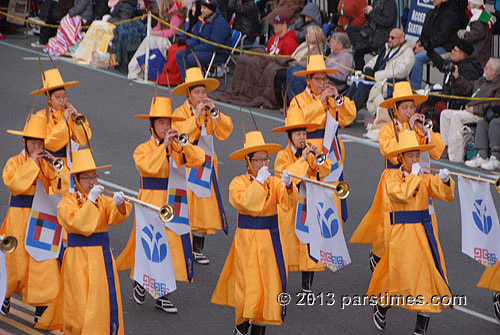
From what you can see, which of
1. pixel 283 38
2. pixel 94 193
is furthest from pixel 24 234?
pixel 283 38

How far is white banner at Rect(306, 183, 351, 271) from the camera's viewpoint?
27.1 ft

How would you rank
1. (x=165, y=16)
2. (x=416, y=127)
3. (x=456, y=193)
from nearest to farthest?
(x=416, y=127) → (x=456, y=193) → (x=165, y=16)

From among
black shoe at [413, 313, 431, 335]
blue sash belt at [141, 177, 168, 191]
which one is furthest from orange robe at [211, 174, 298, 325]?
black shoe at [413, 313, 431, 335]

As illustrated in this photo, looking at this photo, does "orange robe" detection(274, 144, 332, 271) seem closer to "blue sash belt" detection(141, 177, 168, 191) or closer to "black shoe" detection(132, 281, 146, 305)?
"blue sash belt" detection(141, 177, 168, 191)

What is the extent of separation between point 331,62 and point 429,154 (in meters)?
6.63

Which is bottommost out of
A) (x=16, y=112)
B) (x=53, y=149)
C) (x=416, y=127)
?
(x=16, y=112)

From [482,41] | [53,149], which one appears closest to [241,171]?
[53,149]

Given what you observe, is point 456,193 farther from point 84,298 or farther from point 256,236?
point 84,298

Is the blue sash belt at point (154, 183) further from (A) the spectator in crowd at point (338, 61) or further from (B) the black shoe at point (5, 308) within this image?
(A) the spectator in crowd at point (338, 61)

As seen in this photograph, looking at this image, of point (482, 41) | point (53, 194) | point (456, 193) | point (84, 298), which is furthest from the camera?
point (482, 41)

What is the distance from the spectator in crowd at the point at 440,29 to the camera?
1530 centimetres

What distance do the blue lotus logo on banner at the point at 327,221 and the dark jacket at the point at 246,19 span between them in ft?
34.1

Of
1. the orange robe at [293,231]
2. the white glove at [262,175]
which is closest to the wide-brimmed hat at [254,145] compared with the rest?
the white glove at [262,175]

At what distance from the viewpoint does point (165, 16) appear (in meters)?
18.7
